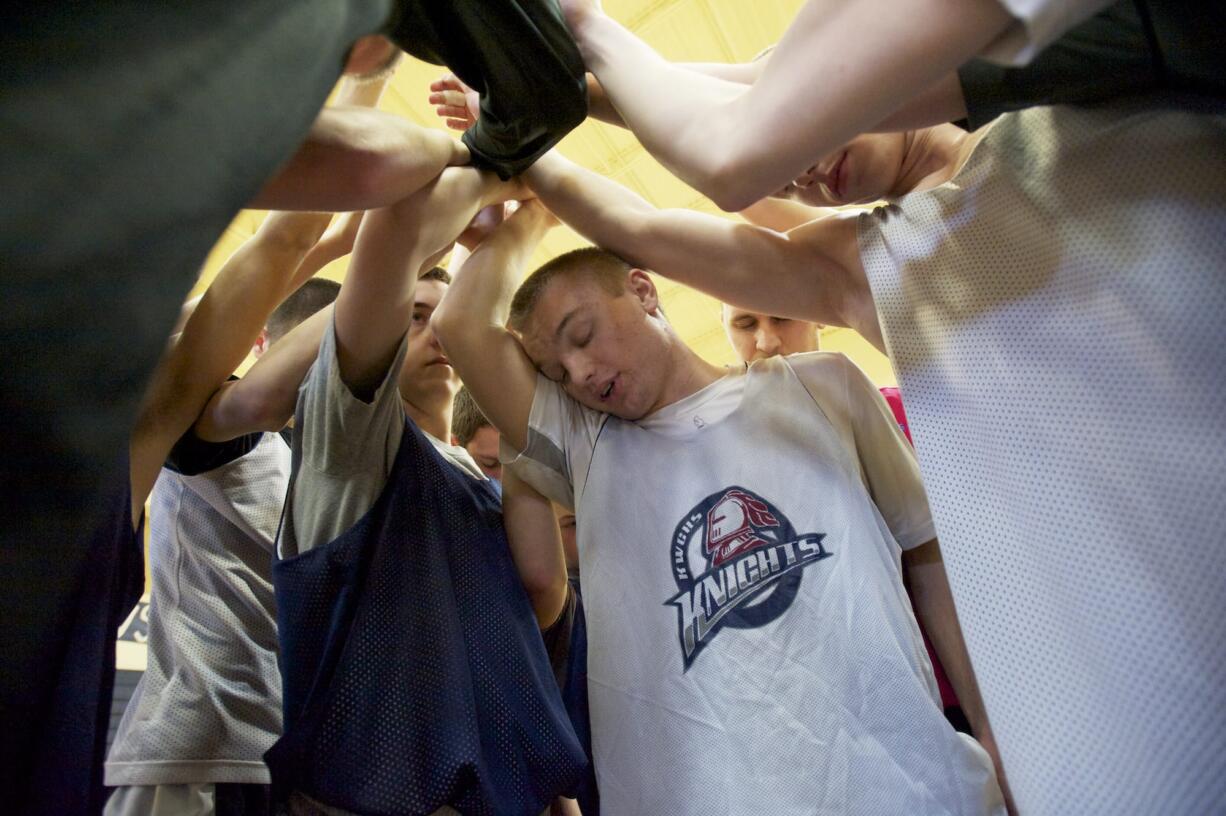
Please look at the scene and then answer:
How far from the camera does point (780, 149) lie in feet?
2.59

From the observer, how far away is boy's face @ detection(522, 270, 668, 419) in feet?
4.56

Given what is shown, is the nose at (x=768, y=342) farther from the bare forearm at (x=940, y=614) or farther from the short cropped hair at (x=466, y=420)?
the bare forearm at (x=940, y=614)

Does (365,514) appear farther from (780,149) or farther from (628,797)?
(780,149)

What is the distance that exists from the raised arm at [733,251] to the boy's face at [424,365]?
459 mm

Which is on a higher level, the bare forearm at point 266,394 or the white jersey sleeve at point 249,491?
the bare forearm at point 266,394

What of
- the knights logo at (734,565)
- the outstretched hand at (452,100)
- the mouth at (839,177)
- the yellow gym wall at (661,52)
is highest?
the yellow gym wall at (661,52)

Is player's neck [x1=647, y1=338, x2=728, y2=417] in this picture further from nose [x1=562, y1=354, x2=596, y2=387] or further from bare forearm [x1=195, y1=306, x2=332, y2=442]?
bare forearm [x1=195, y1=306, x2=332, y2=442]

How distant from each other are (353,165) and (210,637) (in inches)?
38.6

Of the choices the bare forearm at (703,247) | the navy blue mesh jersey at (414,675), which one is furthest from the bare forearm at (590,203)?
the navy blue mesh jersey at (414,675)

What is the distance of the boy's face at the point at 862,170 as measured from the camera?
1.17 m

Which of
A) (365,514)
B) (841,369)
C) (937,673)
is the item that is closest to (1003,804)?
(937,673)

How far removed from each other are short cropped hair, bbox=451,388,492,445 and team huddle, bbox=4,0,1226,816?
36 centimetres

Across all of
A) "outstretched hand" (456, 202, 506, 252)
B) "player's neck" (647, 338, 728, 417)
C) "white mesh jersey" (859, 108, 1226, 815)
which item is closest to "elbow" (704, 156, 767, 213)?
"white mesh jersey" (859, 108, 1226, 815)

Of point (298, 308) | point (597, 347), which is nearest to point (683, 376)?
point (597, 347)
